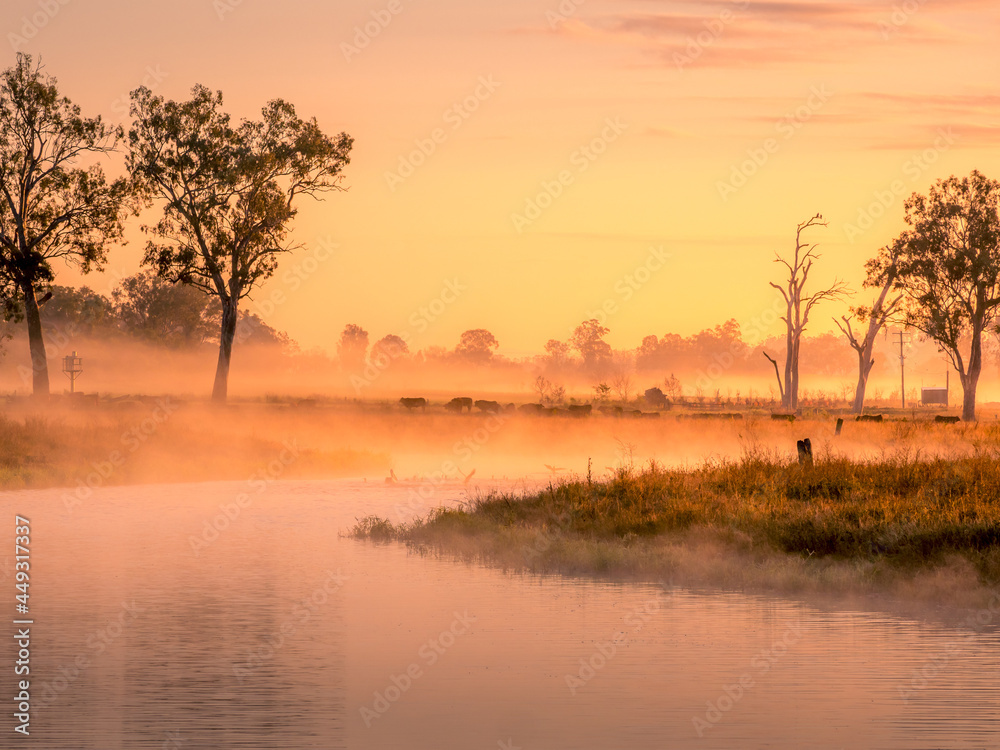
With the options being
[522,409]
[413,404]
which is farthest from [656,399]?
[413,404]

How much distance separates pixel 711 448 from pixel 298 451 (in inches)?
786

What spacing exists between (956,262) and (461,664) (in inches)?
2964

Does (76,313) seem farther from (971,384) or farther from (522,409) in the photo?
(971,384)

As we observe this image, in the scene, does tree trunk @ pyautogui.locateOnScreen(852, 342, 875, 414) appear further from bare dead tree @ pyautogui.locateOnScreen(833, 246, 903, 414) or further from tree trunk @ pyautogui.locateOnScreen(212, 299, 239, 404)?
tree trunk @ pyautogui.locateOnScreen(212, 299, 239, 404)

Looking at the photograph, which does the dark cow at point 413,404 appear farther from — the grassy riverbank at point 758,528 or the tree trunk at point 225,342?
the grassy riverbank at point 758,528

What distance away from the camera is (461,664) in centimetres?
1603

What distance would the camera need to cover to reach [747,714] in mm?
13359

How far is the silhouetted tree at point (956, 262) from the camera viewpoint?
8362 centimetres

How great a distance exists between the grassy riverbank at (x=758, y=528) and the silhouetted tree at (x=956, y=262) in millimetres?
55399

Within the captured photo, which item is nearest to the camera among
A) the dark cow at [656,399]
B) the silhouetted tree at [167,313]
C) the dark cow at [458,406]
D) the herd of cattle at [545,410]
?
the herd of cattle at [545,410]

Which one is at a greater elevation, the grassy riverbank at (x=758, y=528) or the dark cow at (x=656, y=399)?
the dark cow at (x=656, y=399)

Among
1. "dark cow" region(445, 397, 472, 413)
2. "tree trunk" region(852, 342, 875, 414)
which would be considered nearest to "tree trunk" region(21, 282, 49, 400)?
"dark cow" region(445, 397, 472, 413)

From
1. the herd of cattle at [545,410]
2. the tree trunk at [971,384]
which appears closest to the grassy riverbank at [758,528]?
the herd of cattle at [545,410]

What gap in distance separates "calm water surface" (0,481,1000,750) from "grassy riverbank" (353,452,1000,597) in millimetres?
1606
